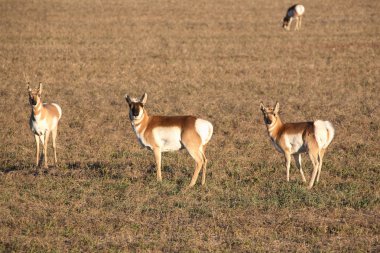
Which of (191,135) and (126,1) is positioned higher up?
(126,1)

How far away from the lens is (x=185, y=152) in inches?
547

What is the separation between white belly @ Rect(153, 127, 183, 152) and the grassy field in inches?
26.8

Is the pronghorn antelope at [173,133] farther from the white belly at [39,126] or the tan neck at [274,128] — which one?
the white belly at [39,126]

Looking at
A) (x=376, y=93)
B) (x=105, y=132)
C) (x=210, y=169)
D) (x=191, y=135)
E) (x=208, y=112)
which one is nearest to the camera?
(x=191, y=135)

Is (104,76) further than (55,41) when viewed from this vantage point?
No

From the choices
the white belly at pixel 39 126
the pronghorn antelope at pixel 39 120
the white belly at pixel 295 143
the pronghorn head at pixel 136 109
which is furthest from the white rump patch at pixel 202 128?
the white belly at pixel 39 126

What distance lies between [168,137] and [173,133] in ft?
0.40

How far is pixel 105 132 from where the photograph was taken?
1565cm

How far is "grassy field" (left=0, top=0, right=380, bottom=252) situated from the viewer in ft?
28.8

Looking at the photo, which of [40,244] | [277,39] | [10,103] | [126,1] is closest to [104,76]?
[10,103]

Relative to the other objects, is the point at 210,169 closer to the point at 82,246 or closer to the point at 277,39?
the point at 82,246

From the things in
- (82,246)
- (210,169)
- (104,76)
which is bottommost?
Result: (82,246)

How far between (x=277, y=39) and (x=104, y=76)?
1144 cm

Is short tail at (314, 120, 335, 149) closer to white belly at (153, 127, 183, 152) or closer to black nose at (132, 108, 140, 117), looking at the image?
white belly at (153, 127, 183, 152)
